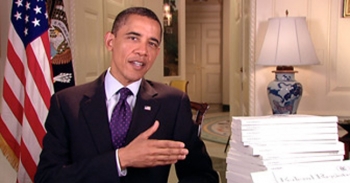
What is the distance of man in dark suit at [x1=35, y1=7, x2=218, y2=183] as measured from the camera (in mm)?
1208

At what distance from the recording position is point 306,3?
281 centimetres

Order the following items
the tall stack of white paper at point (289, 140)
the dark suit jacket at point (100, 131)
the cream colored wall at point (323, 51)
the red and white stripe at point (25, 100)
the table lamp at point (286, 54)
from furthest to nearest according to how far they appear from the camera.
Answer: the cream colored wall at point (323, 51) < the table lamp at point (286, 54) < the red and white stripe at point (25, 100) < the dark suit jacket at point (100, 131) < the tall stack of white paper at point (289, 140)

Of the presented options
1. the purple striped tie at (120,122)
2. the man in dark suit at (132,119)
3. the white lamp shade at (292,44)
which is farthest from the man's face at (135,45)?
the white lamp shade at (292,44)

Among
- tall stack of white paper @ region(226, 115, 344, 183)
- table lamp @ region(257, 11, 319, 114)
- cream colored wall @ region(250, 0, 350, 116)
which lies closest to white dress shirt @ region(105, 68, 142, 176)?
tall stack of white paper @ region(226, 115, 344, 183)

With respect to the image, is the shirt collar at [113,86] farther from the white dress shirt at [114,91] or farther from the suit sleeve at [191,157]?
the suit sleeve at [191,157]

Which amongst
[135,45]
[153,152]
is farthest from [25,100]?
[153,152]

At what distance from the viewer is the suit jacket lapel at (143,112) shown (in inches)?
48.7

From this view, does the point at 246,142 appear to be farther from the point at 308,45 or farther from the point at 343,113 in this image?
the point at 343,113

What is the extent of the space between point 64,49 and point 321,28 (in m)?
1.94

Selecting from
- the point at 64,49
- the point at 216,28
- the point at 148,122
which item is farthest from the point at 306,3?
the point at 216,28

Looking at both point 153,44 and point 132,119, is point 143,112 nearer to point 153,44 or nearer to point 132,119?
point 132,119

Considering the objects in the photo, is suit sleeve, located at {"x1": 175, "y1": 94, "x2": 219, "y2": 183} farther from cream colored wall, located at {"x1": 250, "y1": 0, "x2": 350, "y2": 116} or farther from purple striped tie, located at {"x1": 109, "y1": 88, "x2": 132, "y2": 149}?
cream colored wall, located at {"x1": 250, "y1": 0, "x2": 350, "y2": 116}

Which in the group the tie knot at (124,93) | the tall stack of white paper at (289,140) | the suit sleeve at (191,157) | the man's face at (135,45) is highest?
the man's face at (135,45)

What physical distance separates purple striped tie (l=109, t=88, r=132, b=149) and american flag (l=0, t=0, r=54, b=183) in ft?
3.66
